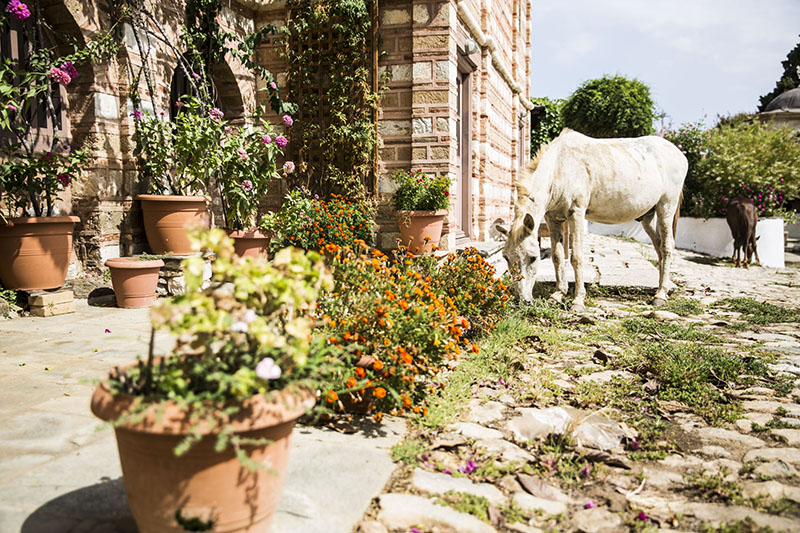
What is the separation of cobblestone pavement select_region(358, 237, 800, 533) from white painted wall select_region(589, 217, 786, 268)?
10201 millimetres

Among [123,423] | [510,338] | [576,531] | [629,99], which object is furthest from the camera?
[629,99]

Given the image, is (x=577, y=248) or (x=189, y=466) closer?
(x=189, y=466)

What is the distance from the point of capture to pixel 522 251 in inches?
231

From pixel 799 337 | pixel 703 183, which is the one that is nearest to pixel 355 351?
pixel 799 337

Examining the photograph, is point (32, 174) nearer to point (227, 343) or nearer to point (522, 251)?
point (227, 343)

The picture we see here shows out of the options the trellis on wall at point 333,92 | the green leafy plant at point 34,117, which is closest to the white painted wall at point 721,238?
the trellis on wall at point 333,92

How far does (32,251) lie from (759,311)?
773cm

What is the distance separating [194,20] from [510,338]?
5.82 m

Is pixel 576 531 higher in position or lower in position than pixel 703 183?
lower

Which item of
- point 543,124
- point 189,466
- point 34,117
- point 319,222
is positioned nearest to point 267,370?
point 189,466

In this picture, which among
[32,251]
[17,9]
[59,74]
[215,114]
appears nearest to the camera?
[17,9]

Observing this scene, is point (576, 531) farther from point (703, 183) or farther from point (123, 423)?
point (703, 183)

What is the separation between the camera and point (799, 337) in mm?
5270

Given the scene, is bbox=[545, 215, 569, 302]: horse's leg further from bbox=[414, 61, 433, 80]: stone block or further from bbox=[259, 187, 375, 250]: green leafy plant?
bbox=[414, 61, 433, 80]: stone block
